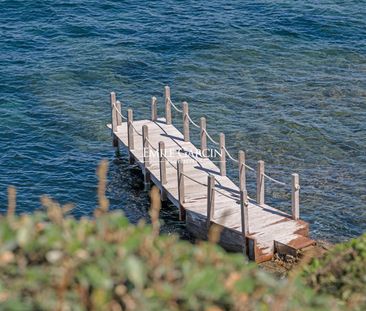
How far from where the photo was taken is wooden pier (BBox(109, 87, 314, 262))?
63.5ft

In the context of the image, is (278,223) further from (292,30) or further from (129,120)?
(292,30)

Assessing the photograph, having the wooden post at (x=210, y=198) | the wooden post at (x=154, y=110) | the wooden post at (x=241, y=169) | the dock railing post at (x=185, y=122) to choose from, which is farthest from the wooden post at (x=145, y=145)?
the wooden post at (x=210, y=198)

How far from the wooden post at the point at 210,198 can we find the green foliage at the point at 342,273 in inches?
364

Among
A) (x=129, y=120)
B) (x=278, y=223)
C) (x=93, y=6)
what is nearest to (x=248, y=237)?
(x=278, y=223)

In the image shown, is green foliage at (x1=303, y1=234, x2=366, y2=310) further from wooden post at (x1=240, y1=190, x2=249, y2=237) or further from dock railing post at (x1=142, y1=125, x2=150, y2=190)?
dock railing post at (x1=142, y1=125, x2=150, y2=190)

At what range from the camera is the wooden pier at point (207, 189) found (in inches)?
762

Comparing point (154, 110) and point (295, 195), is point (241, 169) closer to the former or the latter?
point (295, 195)

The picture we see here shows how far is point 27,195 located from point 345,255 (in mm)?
15003

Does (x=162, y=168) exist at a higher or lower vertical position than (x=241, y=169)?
lower

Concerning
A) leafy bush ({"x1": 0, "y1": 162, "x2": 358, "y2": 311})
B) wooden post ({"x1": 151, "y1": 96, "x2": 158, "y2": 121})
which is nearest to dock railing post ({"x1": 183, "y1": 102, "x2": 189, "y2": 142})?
wooden post ({"x1": 151, "y1": 96, "x2": 158, "y2": 121})

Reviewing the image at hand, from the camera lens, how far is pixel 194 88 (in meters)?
31.8

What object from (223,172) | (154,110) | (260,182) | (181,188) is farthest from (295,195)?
(154,110)

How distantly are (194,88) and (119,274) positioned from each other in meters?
24.8

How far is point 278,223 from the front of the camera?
19.9 metres
